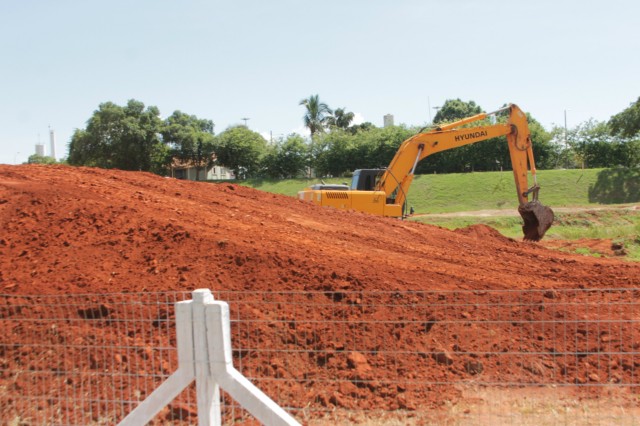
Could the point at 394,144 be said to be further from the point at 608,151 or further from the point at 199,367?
the point at 199,367

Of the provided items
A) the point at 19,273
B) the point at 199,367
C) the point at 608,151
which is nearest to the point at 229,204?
the point at 19,273

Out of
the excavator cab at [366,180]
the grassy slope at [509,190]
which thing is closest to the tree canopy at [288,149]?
the grassy slope at [509,190]

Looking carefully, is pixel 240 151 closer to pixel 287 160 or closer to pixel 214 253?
pixel 287 160

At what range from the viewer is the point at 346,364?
19.0 ft

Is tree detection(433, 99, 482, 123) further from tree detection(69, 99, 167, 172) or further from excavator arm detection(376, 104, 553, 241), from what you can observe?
excavator arm detection(376, 104, 553, 241)

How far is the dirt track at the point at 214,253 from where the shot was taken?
23.7ft

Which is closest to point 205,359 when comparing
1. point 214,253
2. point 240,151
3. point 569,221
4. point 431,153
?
point 214,253

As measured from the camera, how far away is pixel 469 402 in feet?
17.5

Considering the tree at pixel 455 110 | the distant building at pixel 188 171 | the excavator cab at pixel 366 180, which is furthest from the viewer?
the tree at pixel 455 110

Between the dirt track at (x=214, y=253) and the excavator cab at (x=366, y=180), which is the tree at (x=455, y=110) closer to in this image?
the excavator cab at (x=366, y=180)

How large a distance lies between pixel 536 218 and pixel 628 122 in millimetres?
29862

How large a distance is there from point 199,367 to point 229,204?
8842 mm

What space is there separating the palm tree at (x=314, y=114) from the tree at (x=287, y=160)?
1619 centimetres

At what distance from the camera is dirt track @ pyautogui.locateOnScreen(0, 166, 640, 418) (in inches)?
284
